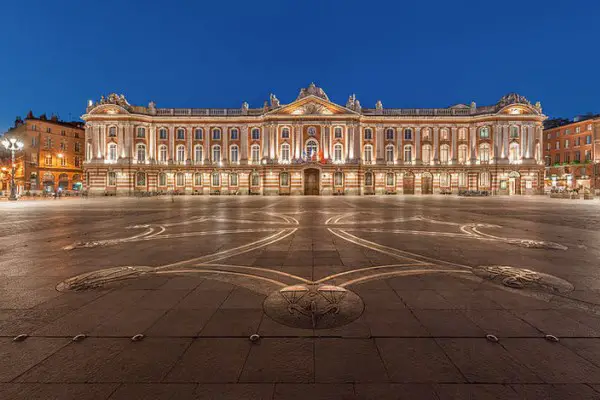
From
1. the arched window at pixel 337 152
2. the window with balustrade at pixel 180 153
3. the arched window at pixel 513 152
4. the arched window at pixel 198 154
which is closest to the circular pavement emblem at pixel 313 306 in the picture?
the arched window at pixel 337 152

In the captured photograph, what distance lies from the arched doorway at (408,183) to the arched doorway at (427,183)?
1754 mm

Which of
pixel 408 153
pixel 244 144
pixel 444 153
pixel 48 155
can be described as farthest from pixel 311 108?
pixel 48 155

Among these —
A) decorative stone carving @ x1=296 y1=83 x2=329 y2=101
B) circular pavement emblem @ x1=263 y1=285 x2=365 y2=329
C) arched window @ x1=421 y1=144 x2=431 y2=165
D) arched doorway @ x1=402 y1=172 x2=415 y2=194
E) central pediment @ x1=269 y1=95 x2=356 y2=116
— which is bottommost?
circular pavement emblem @ x1=263 y1=285 x2=365 y2=329

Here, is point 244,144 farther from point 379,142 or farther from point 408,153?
point 408,153

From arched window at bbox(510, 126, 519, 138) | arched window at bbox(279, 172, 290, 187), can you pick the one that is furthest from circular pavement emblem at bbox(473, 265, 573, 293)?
arched window at bbox(510, 126, 519, 138)

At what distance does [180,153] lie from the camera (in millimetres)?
54781

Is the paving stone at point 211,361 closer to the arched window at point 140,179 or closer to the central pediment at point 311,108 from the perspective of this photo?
the central pediment at point 311,108

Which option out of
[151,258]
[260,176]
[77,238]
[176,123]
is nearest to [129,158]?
[176,123]

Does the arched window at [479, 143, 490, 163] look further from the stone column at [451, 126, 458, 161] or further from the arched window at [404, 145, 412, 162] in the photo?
the arched window at [404, 145, 412, 162]

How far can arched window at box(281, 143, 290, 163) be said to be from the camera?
172 feet

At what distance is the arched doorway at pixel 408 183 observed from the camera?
53969 mm

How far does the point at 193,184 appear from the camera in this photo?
179 ft

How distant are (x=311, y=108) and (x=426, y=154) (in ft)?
70.9

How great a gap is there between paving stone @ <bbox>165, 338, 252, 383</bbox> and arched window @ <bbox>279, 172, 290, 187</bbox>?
49126 mm
